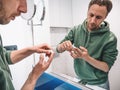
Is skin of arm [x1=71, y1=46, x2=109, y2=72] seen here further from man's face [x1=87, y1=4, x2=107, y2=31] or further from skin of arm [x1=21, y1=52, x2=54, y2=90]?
skin of arm [x1=21, y1=52, x2=54, y2=90]

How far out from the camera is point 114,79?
3.14 feet

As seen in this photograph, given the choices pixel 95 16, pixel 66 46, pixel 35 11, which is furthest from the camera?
pixel 35 11

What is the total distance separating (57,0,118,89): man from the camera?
920mm

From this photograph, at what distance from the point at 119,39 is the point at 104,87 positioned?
0.32 metres

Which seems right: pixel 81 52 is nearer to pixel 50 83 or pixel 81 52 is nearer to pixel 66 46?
pixel 66 46

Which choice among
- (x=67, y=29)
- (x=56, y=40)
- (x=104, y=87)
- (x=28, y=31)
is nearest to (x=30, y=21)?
(x=28, y=31)

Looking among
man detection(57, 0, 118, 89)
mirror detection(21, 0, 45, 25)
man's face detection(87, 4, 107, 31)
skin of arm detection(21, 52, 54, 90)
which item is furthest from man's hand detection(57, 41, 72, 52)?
mirror detection(21, 0, 45, 25)

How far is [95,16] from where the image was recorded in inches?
36.3

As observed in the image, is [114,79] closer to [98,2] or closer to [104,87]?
[104,87]

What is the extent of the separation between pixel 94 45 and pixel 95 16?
18 centimetres

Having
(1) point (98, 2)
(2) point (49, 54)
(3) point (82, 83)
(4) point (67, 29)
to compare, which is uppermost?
(1) point (98, 2)

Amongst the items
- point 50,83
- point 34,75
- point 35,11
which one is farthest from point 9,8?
point 50,83

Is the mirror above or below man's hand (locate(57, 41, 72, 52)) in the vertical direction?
above

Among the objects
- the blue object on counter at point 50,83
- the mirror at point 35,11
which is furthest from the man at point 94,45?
the mirror at point 35,11
